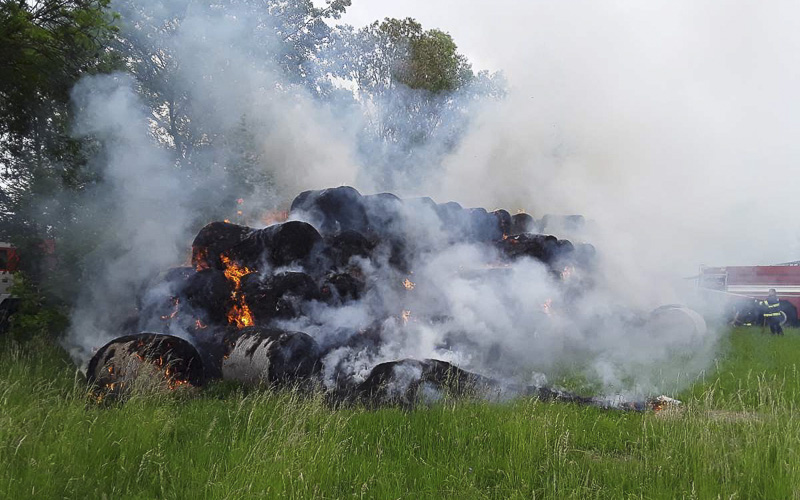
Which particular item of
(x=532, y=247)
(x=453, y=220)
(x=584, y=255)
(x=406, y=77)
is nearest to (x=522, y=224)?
(x=584, y=255)

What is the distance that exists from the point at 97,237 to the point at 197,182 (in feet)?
11.7

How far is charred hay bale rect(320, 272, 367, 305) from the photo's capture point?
9.14 metres

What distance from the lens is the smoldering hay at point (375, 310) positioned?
687 centimetres

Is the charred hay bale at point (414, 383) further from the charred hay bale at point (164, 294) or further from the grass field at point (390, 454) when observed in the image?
the charred hay bale at point (164, 294)

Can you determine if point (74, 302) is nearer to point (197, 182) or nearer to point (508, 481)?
point (197, 182)

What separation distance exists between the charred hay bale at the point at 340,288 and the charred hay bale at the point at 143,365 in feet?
8.42

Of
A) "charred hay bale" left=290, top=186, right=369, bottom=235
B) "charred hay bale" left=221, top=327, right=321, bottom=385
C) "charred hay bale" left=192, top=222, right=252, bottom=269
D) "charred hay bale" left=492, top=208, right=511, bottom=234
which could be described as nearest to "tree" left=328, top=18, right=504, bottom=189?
"charred hay bale" left=492, top=208, right=511, bottom=234

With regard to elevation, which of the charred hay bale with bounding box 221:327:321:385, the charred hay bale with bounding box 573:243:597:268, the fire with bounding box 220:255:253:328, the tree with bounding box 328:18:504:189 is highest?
the tree with bounding box 328:18:504:189

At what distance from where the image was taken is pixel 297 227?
31.6ft

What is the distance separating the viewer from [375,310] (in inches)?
372

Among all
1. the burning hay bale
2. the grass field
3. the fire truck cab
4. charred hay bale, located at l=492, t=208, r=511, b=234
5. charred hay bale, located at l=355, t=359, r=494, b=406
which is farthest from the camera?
the burning hay bale

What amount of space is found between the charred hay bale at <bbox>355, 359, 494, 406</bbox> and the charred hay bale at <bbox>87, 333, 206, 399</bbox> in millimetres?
2485

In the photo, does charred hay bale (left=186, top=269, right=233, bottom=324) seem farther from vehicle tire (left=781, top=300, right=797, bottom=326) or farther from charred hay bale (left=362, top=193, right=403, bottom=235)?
vehicle tire (left=781, top=300, right=797, bottom=326)

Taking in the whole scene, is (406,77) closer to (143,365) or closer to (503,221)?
(503,221)
